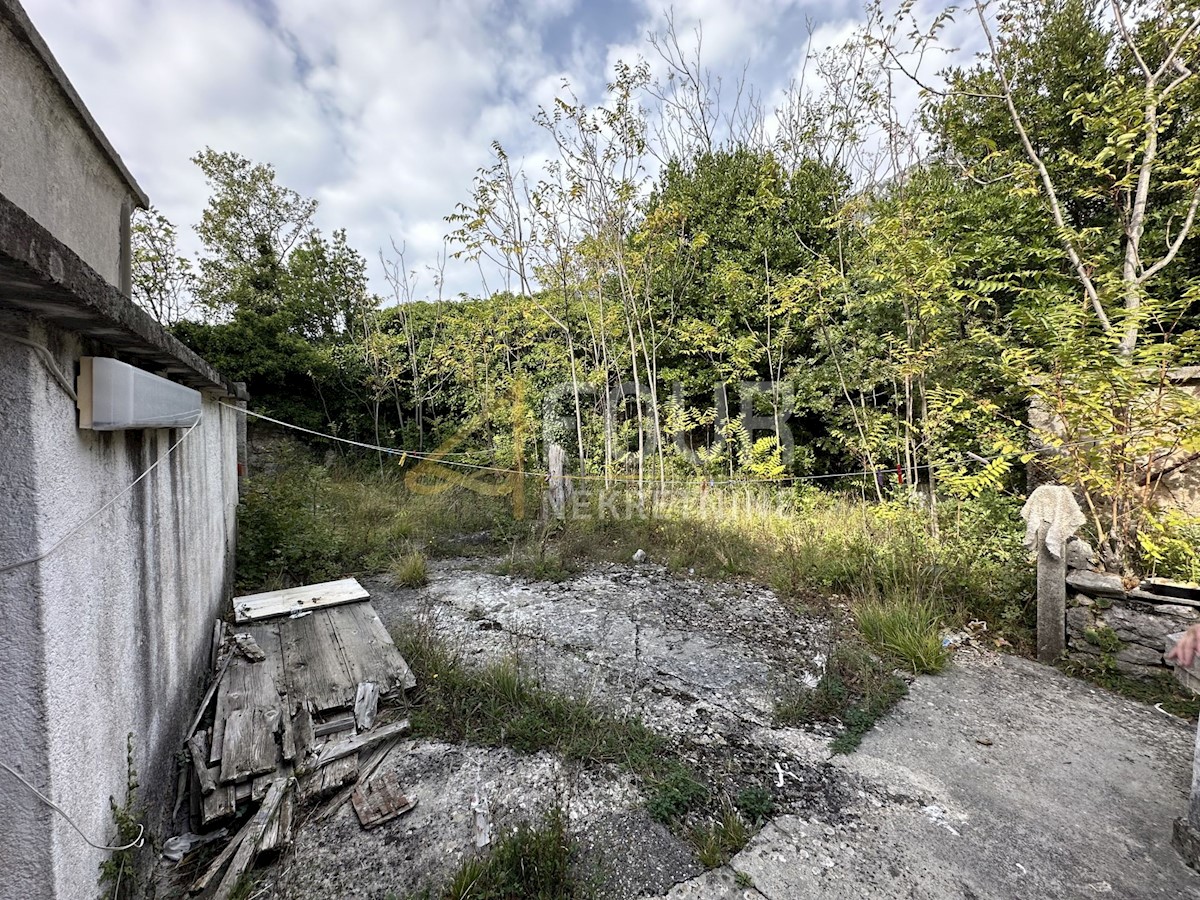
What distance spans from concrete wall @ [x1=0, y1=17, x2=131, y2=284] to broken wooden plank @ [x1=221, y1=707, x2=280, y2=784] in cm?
232

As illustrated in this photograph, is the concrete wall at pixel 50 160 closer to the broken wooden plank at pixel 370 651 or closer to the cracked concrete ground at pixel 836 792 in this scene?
the broken wooden plank at pixel 370 651

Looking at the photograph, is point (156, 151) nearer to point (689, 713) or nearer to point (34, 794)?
point (34, 794)

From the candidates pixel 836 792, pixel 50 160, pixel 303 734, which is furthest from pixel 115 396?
pixel 836 792

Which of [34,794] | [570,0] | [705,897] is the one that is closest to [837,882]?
[705,897]

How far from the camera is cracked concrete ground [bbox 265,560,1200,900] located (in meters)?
1.58

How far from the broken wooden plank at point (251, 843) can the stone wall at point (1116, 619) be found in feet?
14.0

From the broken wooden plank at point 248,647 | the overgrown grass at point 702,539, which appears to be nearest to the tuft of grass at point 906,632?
the overgrown grass at point 702,539

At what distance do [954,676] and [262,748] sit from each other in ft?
12.0

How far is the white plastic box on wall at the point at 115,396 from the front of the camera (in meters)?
1.20

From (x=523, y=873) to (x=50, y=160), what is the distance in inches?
146

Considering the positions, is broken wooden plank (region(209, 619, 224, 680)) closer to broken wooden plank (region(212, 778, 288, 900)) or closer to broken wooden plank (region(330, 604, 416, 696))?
broken wooden plank (region(330, 604, 416, 696))

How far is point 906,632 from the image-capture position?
9.93ft

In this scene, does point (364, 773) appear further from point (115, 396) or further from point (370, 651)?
point (115, 396)

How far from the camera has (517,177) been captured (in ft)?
20.5
